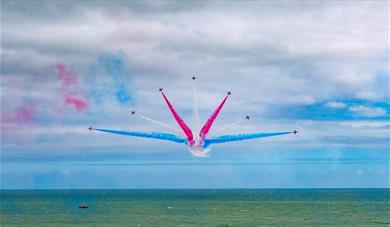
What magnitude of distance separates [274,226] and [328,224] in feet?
44.8

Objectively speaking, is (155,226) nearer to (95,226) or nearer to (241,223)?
(95,226)

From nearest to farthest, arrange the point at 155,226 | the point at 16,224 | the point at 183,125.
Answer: the point at 183,125 < the point at 155,226 < the point at 16,224

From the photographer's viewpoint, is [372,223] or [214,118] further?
[372,223]

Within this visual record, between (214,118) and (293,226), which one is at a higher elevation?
(214,118)

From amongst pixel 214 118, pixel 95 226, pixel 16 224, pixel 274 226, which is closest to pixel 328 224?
pixel 274 226

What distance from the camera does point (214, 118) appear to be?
201 ft

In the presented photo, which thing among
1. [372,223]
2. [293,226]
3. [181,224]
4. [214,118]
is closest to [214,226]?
[181,224]

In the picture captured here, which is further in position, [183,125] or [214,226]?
[214,226]

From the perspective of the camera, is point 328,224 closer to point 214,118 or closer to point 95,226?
point 95,226

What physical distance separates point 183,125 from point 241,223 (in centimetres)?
8020

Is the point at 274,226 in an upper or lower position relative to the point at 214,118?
lower

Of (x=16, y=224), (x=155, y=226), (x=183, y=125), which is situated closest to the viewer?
(x=183, y=125)

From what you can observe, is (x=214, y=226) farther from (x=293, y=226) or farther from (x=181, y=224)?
(x=293, y=226)

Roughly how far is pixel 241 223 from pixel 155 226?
20.9 metres
